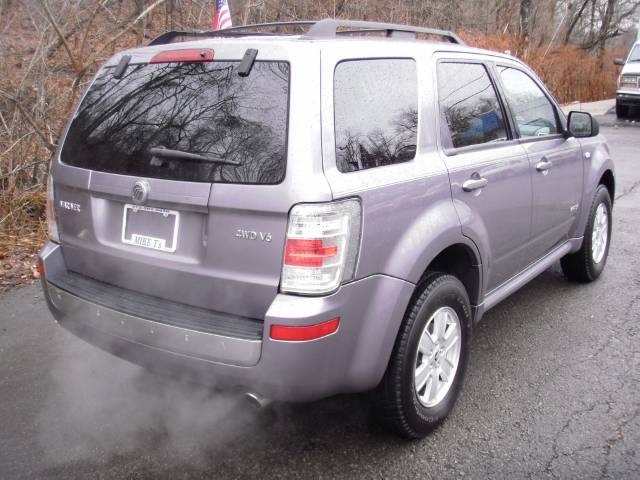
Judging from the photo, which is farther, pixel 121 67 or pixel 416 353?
pixel 121 67

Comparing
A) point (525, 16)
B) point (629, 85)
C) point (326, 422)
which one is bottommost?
point (326, 422)

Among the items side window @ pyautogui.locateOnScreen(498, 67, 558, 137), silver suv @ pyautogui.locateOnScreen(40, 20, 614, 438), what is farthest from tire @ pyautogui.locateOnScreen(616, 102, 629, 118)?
silver suv @ pyautogui.locateOnScreen(40, 20, 614, 438)

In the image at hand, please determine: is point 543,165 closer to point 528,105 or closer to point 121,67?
point 528,105

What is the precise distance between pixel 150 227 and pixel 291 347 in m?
0.85

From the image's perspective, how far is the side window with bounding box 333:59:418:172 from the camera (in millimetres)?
2473

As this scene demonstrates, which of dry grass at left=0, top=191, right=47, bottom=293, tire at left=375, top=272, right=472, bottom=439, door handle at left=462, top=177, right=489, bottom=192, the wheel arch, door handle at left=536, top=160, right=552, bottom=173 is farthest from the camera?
dry grass at left=0, top=191, right=47, bottom=293

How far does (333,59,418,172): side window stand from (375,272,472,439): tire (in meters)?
0.65

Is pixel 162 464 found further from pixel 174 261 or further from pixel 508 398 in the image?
pixel 508 398

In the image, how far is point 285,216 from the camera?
2.27m

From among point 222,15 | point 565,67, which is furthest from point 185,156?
point 565,67

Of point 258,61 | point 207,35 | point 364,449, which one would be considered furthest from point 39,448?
point 207,35

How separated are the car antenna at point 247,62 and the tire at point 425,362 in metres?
1.23

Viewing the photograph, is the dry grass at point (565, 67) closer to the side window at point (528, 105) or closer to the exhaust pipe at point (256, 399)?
the side window at point (528, 105)

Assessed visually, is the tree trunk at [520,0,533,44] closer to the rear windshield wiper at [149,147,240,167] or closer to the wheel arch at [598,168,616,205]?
the wheel arch at [598,168,616,205]
